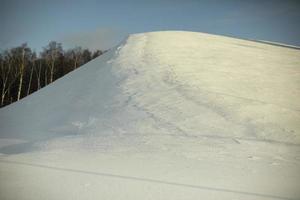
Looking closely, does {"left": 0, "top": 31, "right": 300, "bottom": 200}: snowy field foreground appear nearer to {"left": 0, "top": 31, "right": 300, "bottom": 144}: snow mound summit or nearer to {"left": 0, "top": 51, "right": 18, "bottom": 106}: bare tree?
{"left": 0, "top": 31, "right": 300, "bottom": 144}: snow mound summit

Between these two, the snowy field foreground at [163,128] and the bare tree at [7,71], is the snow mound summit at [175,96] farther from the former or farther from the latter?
the bare tree at [7,71]

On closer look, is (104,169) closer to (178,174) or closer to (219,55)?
(178,174)

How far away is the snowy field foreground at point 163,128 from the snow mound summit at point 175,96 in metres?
0.06

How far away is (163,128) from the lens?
12.1 m

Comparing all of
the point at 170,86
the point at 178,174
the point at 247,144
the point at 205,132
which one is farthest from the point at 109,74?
the point at 178,174

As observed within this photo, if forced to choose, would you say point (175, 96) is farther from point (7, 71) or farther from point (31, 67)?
point (31, 67)

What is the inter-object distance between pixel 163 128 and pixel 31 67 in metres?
32.4

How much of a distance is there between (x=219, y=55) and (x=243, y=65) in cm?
239

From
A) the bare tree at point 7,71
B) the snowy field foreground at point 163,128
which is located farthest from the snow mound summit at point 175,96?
the bare tree at point 7,71

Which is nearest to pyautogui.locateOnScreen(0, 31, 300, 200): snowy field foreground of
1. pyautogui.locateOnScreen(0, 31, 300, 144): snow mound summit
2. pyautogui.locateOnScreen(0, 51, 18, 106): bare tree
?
pyautogui.locateOnScreen(0, 31, 300, 144): snow mound summit

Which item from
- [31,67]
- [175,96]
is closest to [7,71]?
[31,67]

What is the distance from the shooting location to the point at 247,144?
1015 cm

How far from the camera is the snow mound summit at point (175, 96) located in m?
12.1

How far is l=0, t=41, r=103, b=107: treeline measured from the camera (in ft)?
117
